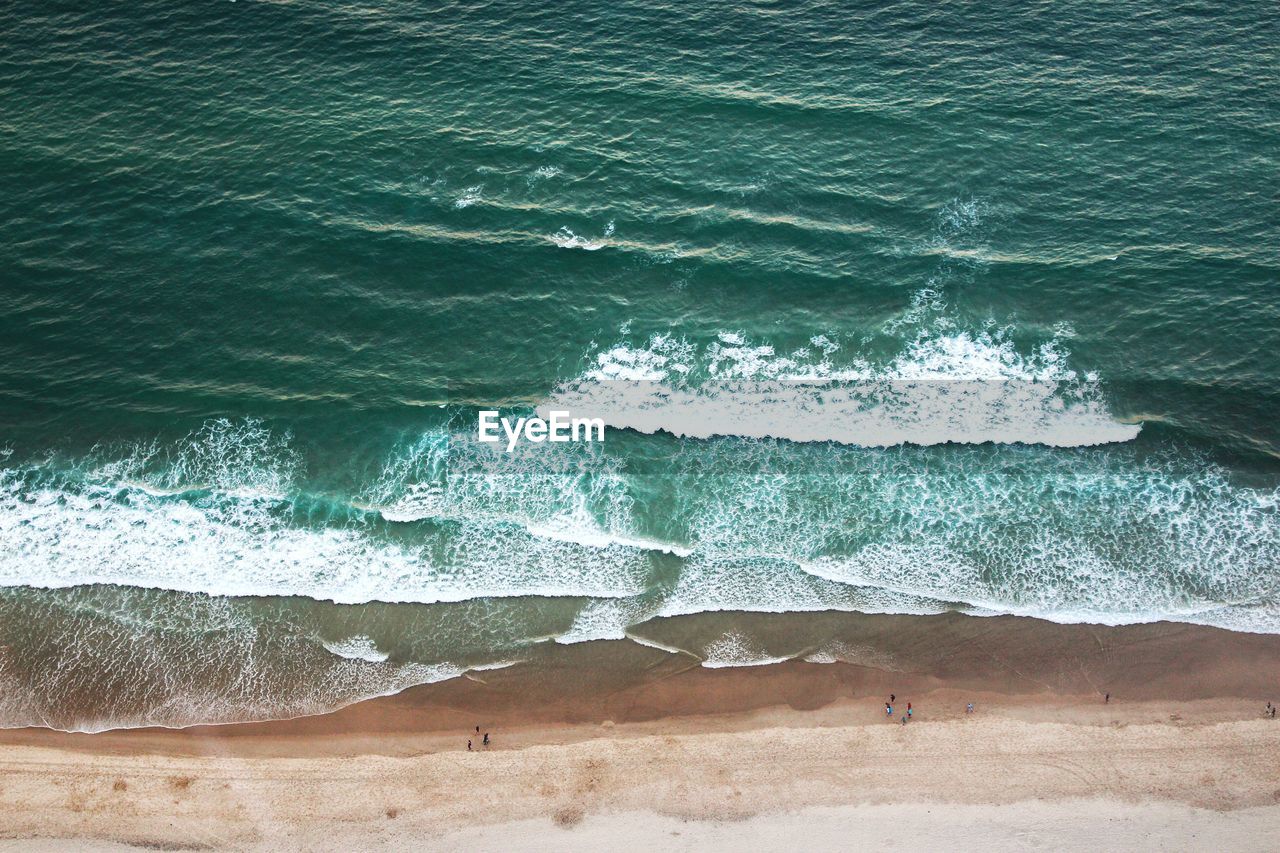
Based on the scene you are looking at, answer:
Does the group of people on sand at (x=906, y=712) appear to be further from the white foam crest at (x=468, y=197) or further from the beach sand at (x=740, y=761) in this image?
the white foam crest at (x=468, y=197)

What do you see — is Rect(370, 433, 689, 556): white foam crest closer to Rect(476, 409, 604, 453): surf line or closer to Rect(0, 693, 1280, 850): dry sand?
Rect(476, 409, 604, 453): surf line

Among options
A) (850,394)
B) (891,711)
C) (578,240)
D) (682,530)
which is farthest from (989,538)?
(578,240)

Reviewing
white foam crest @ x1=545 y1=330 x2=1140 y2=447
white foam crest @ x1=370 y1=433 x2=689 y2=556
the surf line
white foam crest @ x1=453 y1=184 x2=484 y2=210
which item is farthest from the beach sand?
white foam crest @ x1=453 y1=184 x2=484 y2=210

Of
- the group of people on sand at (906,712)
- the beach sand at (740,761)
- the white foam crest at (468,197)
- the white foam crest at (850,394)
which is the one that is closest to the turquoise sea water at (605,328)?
the white foam crest at (468,197)

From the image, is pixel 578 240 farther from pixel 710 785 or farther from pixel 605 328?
pixel 710 785

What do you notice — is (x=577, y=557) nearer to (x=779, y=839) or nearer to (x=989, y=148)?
(x=779, y=839)

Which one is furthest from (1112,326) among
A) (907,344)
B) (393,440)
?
(393,440)
